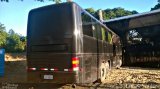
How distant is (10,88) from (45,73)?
217 cm

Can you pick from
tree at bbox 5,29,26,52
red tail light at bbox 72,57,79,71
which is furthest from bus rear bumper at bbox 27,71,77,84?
tree at bbox 5,29,26,52

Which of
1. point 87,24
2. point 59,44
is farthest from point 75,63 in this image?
point 87,24

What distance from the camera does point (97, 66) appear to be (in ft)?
48.3

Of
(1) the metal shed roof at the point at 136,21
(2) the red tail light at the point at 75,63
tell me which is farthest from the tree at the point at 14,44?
(2) the red tail light at the point at 75,63

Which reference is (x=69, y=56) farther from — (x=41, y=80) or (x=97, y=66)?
(x=97, y=66)

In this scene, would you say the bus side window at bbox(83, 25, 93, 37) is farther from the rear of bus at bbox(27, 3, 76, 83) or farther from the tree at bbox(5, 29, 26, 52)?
the tree at bbox(5, 29, 26, 52)

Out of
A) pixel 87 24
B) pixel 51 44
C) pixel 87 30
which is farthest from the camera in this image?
pixel 87 24

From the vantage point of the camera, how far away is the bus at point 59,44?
11609 mm

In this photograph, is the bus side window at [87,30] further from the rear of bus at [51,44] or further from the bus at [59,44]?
the rear of bus at [51,44]

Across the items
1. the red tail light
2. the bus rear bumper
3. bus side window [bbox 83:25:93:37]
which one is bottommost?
the bus rear bumper

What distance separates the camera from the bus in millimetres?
11609

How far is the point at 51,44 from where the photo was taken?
474 inches

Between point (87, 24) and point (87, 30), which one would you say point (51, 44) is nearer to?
point (87, 30)

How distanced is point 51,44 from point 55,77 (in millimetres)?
1231
